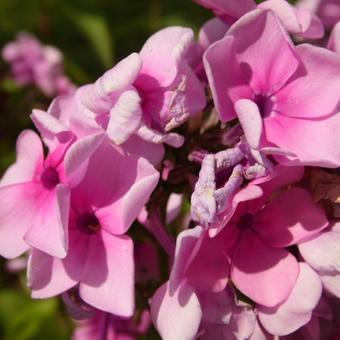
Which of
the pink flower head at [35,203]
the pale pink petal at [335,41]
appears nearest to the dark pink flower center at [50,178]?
the pink flower head at [35,203]

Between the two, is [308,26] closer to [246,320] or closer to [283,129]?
[283,129]

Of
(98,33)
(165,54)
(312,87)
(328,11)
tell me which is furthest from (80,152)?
(98,33)

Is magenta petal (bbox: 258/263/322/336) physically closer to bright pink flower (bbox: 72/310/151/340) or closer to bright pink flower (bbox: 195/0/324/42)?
bright pink flower (bbox: 195/0/324/42)

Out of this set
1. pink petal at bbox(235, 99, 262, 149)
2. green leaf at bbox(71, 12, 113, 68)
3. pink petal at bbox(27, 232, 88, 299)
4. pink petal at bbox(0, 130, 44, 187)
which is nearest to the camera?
pink petal at bbox(235, 99, 262, 149)

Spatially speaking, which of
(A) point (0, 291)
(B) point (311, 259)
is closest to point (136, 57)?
(B) point (311, 259)

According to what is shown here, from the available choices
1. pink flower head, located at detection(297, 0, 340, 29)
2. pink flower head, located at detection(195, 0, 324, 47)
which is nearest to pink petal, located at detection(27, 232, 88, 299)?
pink flower head, located at detection(195, 0, 324, 47)

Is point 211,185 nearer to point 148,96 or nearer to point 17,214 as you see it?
point 148,96

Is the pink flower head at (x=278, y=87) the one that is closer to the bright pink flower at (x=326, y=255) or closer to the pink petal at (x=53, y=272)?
the bright pink flower at (x=326, y=255)
